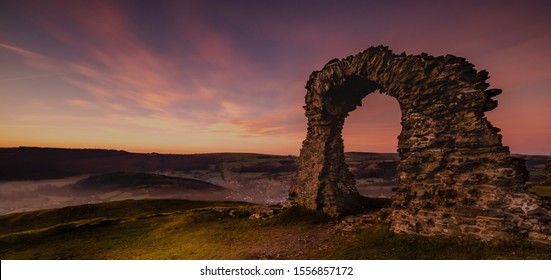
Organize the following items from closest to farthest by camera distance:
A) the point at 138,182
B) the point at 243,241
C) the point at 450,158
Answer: the point at 450,158, the point at 243,241, the point at 138,182

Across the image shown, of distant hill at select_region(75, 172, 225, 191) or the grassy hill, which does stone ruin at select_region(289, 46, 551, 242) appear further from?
distant hill at select_region(75, 172, 225, 191)

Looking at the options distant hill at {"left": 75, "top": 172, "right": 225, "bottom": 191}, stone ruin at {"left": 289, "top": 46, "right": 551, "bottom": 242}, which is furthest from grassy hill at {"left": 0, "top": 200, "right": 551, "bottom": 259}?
distant hill at {"left": 75, "top": 172, "right": 225, "bottom": 191}

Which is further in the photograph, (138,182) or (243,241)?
(138,182)

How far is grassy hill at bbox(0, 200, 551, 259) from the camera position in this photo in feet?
32.0

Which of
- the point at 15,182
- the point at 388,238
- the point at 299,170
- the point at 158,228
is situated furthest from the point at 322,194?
the point at 15,182

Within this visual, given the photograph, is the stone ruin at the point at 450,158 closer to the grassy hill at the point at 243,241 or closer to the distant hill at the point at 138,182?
the grassy hill at the point at 243,241

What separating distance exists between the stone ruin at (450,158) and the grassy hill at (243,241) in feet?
1.98

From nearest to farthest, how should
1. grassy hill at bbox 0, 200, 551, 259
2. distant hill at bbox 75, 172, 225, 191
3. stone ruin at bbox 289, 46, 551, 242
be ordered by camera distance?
stone ruin at bbox 289, 46, 551, 242, grassy hill at bbox 0, 200, 551, 259, distant hill at bbox 75, 172, 225, 191

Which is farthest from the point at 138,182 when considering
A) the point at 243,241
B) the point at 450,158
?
the point at 450,158

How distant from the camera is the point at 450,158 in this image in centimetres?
1116

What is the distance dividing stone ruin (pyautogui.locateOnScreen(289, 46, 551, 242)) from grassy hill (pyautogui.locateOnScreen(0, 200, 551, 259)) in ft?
1.98

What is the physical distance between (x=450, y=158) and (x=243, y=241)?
9.77m

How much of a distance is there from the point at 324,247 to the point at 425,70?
845cm

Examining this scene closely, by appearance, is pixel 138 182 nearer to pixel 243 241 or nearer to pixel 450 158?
pixel 243 241
